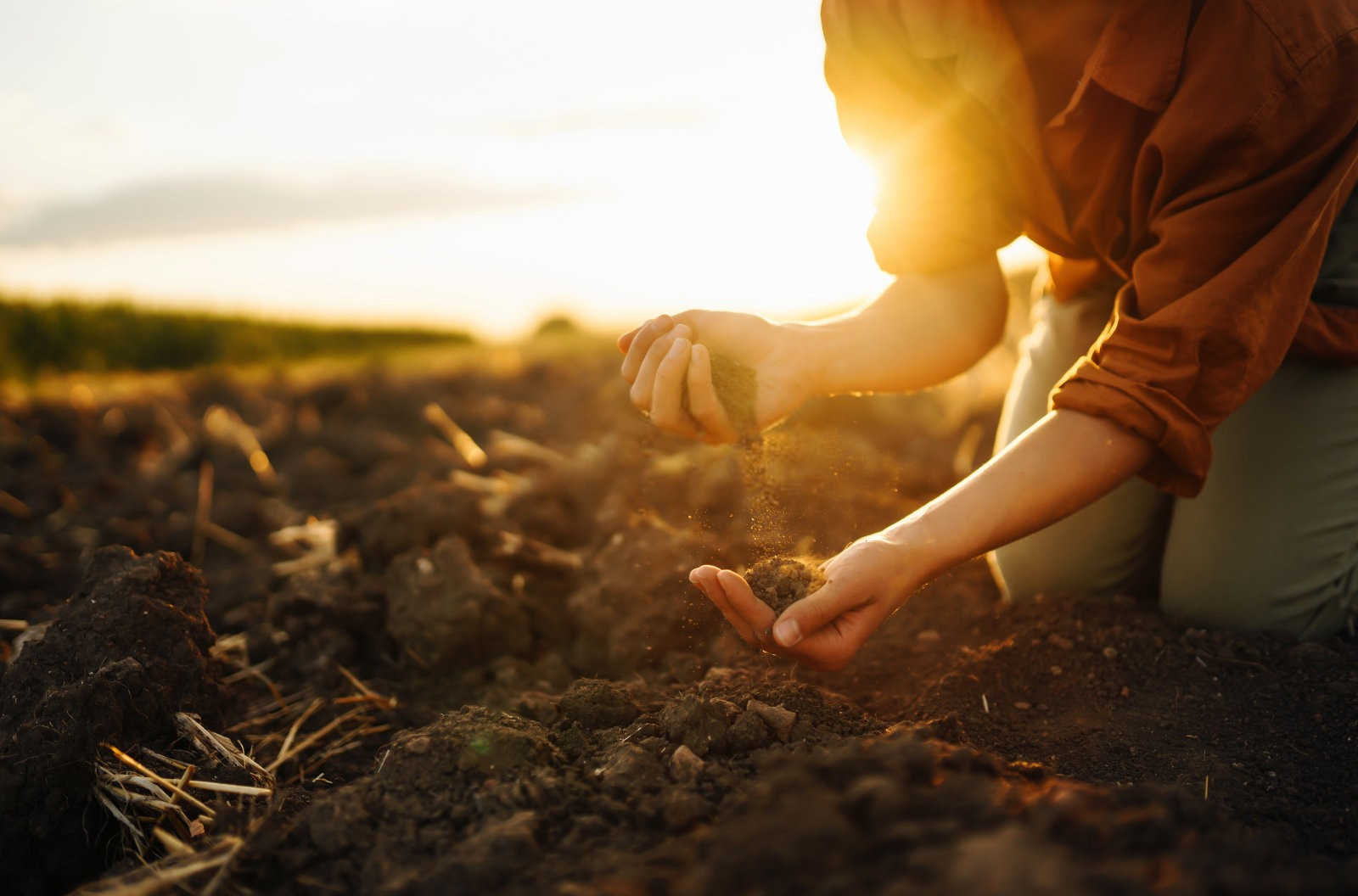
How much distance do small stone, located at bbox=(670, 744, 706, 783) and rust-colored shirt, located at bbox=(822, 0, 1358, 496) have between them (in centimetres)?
89

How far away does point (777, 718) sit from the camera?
1.44m

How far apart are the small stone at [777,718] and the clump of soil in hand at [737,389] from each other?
579 mm

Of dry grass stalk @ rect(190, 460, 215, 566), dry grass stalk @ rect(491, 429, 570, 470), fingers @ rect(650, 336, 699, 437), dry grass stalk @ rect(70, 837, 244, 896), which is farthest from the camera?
dry grass stalk @ rect(491, 429, 570, 470)

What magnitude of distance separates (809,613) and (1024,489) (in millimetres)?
440

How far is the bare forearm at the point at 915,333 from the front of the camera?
1964 mm

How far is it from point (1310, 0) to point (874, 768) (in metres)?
1.45

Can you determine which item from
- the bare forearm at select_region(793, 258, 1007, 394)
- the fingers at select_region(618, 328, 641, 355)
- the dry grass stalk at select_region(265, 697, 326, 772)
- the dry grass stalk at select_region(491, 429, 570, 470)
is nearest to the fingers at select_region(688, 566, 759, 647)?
the fingers at select_region(618, 328, 641, 355)

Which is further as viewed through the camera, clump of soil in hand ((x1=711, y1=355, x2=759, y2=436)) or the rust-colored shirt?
clump of soil in hand ((x1=711, y1=355, x2=759, y2=436))

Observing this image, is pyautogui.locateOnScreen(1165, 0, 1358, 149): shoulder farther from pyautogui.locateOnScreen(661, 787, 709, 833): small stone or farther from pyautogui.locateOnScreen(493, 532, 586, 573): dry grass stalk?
pyautogui.locateOnScreen(493, 532, 586, 573): dry grass stalk

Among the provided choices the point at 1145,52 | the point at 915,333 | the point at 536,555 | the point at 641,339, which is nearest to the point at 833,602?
the point at 641,339

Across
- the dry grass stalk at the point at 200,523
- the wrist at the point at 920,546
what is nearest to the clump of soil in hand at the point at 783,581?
the wrist at the point at 920,546

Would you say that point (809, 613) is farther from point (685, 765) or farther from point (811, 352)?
point (811, 352)

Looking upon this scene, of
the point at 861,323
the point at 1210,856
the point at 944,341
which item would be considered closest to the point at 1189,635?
the point at 944,341

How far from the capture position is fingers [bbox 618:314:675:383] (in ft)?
5.65
